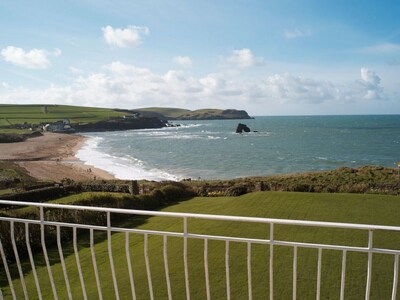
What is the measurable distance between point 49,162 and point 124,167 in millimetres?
9818

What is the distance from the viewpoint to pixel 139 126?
136 meters

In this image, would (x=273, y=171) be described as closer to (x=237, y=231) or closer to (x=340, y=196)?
(x=340, y=196)

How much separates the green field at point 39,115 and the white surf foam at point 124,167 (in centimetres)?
6291

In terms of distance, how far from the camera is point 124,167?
43.5 metres

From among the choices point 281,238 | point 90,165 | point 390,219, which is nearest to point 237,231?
point 281,238

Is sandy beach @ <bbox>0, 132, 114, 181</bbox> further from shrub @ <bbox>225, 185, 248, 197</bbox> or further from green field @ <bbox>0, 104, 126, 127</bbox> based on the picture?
green field @ <bbox>0, 104, 126, 127</bbox>

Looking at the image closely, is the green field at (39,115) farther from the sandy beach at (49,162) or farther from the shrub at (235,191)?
the shrub at (235,191)

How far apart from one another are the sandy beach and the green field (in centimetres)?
4973

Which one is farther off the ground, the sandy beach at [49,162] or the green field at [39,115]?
the green field at [39,115]

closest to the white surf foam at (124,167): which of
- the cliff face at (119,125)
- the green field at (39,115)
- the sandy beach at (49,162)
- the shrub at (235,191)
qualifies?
the sandy beach at (49,162)

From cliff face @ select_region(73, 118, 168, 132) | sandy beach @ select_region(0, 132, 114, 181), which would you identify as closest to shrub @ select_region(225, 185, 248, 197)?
sandy beach @ select_region(0, 132, 114, 181)

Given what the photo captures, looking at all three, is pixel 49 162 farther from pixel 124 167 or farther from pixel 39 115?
pixel 39 115

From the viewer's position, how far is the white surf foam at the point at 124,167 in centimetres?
3738

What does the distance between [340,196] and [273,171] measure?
2745 centimetres
